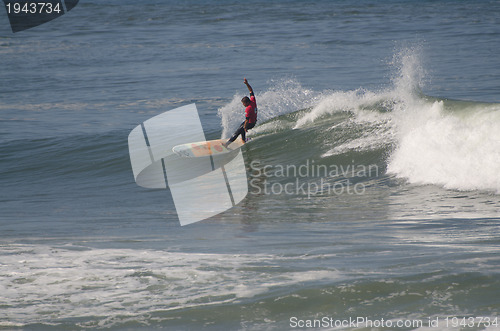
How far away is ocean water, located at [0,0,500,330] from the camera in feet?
12.7

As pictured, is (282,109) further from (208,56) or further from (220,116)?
(208,56)

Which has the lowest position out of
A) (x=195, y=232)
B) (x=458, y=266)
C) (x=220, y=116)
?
(x=220, y=116)

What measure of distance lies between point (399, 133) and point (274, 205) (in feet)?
12.3

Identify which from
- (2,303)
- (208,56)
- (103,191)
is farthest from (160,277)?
(208,56)

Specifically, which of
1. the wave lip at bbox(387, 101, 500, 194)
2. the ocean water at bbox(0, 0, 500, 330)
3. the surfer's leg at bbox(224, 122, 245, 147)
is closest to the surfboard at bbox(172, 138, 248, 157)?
the surfer's leg at bbox(224, 122, 245, 147)

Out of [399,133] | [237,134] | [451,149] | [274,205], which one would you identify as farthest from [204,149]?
[451,149]

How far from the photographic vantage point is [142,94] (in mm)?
21062

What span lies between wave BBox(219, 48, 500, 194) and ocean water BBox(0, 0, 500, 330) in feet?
0.12

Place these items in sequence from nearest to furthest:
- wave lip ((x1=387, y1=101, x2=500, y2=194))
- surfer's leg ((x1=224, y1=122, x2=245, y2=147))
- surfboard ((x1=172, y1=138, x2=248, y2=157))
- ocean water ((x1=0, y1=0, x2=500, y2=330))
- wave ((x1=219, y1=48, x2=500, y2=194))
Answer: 1. ocean water ((x1=0, y1=0, x2=500, y2=330))
2. wave lip ((x1=387, y1=101, x2=500, y2=194))
3. wave ((x1=219, y1=48, x2=500, y2=194))
4. surfer's leg ((x1=224, y1=122, x2=245, y2=147))
5. surfboard ((x1=172, y1=138, x2=248, y2=157))

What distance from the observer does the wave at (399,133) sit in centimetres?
872

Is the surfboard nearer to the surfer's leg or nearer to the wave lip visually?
the surfer's leg

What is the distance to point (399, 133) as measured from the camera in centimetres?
1088

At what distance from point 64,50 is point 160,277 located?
30.8 metres

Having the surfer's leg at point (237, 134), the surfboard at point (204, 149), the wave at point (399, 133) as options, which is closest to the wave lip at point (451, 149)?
the wave at point (399, 133)
